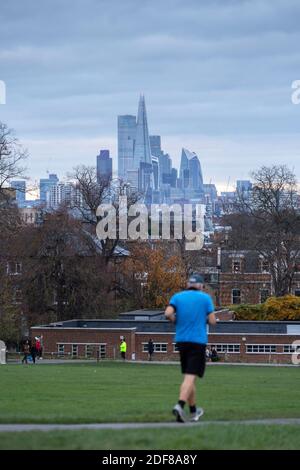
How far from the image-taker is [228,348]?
60.6 metres

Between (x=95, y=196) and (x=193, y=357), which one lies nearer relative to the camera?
(x=193, y=357)

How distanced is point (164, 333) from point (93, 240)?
17812 millimetres

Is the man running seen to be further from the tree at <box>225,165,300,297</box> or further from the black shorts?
the tree at <box>225,165,300,297</box>

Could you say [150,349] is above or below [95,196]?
below

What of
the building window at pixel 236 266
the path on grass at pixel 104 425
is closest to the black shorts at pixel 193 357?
the path on grass at pixel 104 425

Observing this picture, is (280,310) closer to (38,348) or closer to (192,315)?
(38,348)

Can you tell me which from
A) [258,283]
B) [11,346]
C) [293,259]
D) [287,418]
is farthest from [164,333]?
[287,418]

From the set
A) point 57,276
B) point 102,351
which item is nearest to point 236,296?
point 57,276

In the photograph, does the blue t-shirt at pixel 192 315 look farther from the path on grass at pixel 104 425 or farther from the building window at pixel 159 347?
the building window at pixel 159 347

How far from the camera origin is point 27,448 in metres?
10.1

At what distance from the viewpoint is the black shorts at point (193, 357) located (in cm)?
1340

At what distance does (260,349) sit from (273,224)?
103 feet

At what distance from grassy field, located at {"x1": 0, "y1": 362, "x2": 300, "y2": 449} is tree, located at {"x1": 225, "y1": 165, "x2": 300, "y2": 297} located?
2271 inches

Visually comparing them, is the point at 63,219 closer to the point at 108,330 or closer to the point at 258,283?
the point at 108,330
